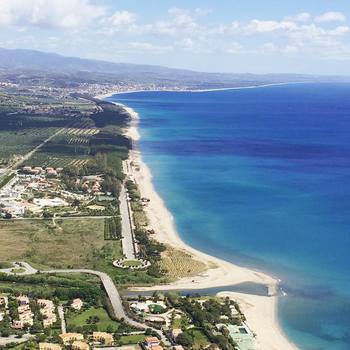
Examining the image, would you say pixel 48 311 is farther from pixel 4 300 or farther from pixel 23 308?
pixel 4 300

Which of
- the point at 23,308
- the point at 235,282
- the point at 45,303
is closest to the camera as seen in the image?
the point at 23,308

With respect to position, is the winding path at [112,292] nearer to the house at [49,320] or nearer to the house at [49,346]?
the house at [49,320]

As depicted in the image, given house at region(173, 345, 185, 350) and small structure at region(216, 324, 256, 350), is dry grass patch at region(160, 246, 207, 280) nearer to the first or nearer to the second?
small structure at region(216, 324, 256, 350)

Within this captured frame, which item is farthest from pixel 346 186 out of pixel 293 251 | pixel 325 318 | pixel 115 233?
pixel 325 318

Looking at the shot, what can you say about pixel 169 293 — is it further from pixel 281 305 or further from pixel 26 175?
pixel 26 175

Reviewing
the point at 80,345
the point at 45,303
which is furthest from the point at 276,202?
the point at 80,345

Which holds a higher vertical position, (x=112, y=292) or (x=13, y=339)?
(x=112, y=292)
